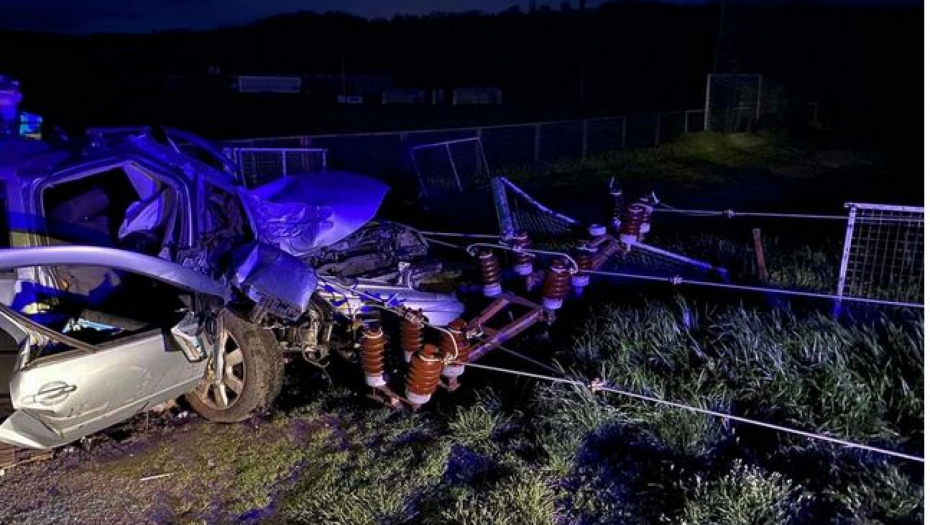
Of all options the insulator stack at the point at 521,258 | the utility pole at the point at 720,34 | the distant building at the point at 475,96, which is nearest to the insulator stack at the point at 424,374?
the insulator stack at the point at 521,258

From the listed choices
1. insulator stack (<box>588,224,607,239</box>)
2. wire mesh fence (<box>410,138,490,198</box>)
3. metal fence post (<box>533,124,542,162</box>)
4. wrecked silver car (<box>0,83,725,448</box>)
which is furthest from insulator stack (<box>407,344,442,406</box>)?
metal fence post (<box>533,124,542,162</box>)

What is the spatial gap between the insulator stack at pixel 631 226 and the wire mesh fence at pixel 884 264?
5.73 feet

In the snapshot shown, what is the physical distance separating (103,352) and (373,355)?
1.65 meters

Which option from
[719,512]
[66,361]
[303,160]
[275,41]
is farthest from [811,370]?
[275,41]

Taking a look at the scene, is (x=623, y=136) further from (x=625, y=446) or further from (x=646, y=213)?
(x=625, y=446)

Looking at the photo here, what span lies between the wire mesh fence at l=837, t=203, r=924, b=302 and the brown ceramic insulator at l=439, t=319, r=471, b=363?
3077 mm

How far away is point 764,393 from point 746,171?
13678 mm

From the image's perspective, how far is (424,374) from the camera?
15.3 feet

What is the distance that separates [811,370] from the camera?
169 inches

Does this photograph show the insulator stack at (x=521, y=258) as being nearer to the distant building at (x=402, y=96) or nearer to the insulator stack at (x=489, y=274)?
the insulator stack at (x=489, y=274)

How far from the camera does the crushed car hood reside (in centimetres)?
581

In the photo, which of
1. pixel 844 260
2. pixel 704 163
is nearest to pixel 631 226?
pixel 844 260

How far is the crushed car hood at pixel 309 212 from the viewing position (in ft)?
19.1

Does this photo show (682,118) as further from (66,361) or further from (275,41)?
(275,41)
